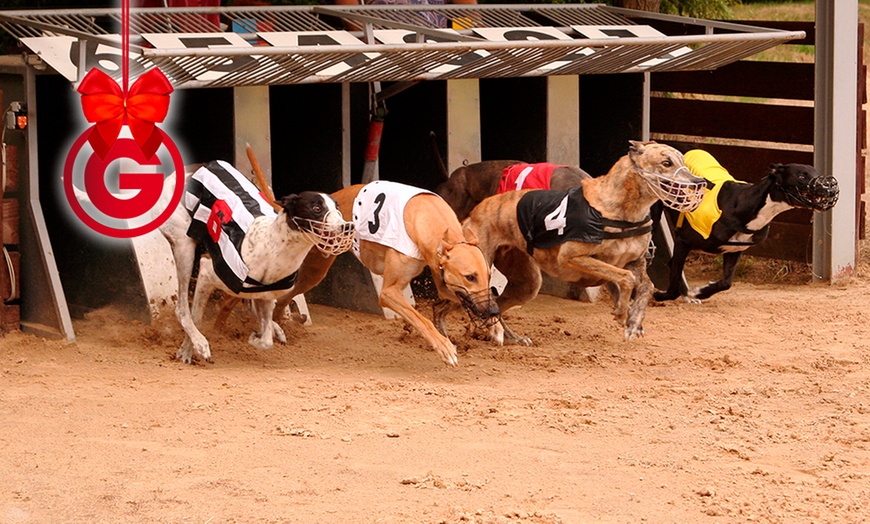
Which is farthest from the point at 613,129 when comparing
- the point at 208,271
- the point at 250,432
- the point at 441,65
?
the point at 250,432

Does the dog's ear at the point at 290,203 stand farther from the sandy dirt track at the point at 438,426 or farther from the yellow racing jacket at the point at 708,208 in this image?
the yellow racing jacket at the point at 708,208

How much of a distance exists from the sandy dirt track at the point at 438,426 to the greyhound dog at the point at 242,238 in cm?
29

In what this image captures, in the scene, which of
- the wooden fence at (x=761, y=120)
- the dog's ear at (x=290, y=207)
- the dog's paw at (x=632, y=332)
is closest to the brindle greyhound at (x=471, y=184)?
the dog's paw at (x=632, y=332)

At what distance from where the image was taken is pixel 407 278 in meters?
6.47

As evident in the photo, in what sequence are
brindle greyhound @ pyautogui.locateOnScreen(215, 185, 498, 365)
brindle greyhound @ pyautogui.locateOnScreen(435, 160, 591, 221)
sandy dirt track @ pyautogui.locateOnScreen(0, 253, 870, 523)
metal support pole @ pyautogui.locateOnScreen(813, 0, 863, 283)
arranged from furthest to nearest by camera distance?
metal support pole @ pyautogui.locateOnScreen(813, 0, 863, 283) → brindle greyhound @ pyautogui.locateOnScreen(435, 160, 591, 221) → brindle greyhound @ pyautogui.locateOnScreen(215, 185, 498, 365) → sandy dirt track @ pyautogui.locateOnScreen(0, 253, 870, 523)

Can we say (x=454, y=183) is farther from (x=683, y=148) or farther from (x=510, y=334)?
(x=683, y=148)

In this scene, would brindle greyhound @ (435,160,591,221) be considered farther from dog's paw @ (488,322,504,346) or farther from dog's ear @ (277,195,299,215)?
dog's ear @ (277,195,299,215)

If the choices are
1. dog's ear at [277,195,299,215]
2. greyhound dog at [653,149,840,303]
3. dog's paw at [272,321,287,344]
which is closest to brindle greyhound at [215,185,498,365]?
dog's paw at [272,321,287,344]

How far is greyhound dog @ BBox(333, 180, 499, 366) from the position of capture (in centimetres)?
607

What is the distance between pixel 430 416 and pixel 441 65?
8.12 feet

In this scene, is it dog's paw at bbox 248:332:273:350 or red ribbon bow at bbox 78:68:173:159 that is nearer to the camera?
red ribbon bow at bbox 78:68:173:159

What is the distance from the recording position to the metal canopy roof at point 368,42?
233 inches

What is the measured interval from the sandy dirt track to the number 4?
699 millimetres

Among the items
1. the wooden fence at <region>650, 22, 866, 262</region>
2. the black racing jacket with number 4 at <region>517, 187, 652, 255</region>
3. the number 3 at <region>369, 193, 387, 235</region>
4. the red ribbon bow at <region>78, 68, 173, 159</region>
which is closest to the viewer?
the red ribbon bow at <region>78, 68, 173, 159</region>
